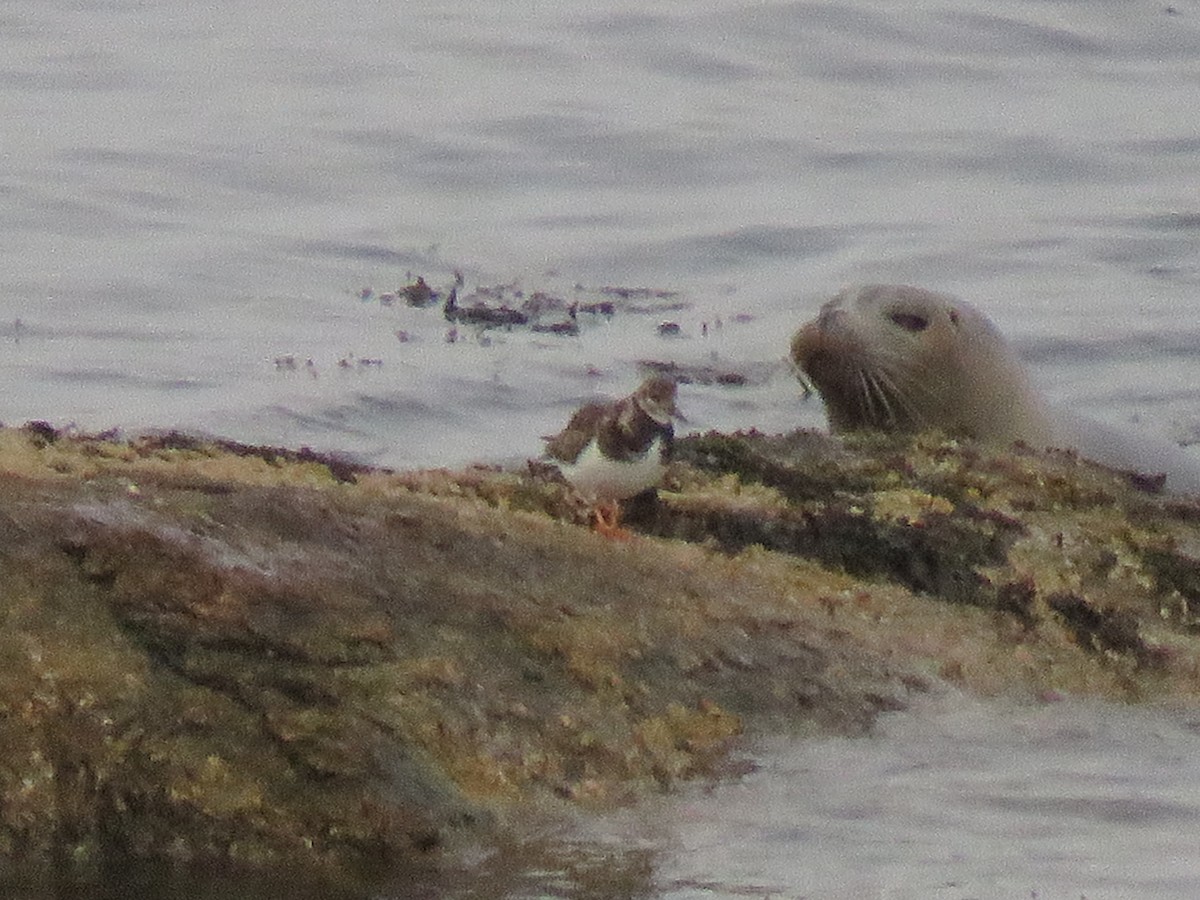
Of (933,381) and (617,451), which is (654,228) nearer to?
(933,381)

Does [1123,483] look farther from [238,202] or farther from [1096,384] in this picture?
[238,202]

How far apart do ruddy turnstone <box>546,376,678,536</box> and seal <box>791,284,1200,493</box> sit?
10.6 ft

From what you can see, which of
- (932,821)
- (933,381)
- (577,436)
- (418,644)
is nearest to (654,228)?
(933,381)

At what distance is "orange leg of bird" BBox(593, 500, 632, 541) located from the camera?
18.4ft

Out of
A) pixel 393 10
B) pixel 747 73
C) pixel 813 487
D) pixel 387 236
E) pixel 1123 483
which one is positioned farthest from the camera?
pixel 393 10

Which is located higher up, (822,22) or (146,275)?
(822,22)

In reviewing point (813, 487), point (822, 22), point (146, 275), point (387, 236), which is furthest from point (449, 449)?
point (822, 22)

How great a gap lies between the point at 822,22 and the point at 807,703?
16681mm

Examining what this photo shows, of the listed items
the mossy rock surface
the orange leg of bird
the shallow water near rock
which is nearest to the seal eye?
the mossy rock surface

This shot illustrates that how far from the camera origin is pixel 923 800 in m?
5.03

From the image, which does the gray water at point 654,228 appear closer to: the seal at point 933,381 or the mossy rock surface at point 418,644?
the mossy rock surface at point 418,644

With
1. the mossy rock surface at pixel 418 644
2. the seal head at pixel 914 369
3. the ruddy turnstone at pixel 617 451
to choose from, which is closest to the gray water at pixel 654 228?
the mossy rock surface at pixel 418 644

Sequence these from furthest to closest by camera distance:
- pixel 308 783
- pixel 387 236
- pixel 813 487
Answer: pixel 387 236 → pixel 813 487 → pixel 308 783

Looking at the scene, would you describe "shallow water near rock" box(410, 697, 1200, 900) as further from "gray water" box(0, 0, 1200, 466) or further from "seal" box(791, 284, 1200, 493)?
"gray water" box(0, 0, 1200, 466)
